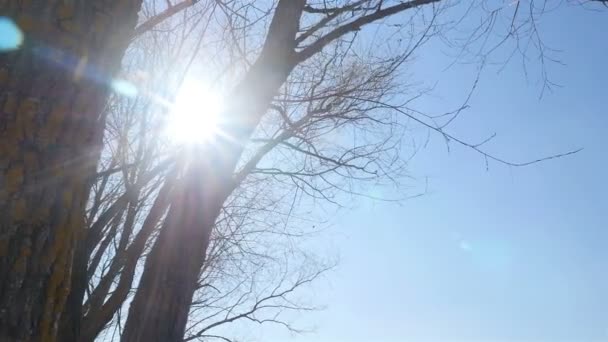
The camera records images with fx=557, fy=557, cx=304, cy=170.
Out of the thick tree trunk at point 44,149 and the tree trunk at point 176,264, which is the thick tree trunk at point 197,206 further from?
the thick tree trunk at point 44,149

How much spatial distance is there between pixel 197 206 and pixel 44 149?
1.85 metres

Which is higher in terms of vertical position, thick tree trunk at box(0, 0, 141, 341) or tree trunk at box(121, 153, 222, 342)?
tree trunk at box(121, 153, 222, 342)

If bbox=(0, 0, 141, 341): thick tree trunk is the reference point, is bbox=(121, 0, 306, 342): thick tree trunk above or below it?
above

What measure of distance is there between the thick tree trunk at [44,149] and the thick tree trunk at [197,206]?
156cm

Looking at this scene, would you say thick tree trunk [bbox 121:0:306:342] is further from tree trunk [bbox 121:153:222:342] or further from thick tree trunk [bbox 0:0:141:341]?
thick tree trunk [bbox 0:0:141:341]

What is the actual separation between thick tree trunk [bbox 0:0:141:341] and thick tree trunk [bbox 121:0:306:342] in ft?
5.11

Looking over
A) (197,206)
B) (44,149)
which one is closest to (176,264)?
(197,206)

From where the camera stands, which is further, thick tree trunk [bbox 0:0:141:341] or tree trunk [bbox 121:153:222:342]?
tree trunk [bbox 121:153:222:342]

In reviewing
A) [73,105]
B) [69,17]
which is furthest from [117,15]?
[73,105]

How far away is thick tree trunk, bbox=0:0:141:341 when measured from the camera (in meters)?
1.21

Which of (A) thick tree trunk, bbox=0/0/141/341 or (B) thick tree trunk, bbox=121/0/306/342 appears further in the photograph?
(B) thick tree trunk, bbox=121/0/306/342

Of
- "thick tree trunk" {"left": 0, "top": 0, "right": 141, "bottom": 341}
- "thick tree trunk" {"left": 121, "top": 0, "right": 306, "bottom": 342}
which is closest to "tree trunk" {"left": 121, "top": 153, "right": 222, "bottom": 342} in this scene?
"thick tree trunk" {"left": 121, "top": 0, "right": 306, "bottom": 342}

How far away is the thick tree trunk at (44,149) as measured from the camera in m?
1.21

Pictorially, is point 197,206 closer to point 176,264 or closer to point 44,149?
point 176,264
